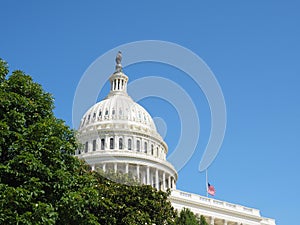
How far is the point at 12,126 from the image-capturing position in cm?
2389

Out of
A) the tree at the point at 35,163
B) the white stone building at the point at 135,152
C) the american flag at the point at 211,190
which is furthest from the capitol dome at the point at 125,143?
the tree at the point at 35,163

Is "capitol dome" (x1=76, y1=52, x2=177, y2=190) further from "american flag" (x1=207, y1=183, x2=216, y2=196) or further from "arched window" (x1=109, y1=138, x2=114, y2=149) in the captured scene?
"american flag" (x1=207, y1=183, x2=216, y2=196)

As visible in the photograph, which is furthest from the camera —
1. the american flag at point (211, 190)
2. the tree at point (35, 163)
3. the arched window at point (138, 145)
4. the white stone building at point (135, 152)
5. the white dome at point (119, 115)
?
the white dome at point (119, 115)

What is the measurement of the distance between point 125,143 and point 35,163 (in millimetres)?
84458

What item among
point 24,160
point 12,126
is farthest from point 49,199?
point 12,126

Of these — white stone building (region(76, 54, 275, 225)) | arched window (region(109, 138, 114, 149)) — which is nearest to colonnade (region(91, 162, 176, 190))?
white stone building (region(76, 54, 275, 225))

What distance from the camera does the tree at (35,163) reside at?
21472mm

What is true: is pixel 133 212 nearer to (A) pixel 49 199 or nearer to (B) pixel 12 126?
(A) pixel 49 199

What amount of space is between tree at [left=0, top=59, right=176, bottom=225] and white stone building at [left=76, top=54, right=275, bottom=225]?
60325mm

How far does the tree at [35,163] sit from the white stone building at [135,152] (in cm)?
6033

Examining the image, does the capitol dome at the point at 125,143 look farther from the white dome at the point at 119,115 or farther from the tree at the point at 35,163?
the tree at the point at 35,163

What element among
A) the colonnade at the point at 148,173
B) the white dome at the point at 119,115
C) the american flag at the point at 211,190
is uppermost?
the white dome at the point at 119,115

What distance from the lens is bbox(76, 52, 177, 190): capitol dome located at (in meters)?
98.9

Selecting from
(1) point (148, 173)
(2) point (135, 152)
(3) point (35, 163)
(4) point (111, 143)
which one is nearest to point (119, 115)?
(4) point (111, 143)
